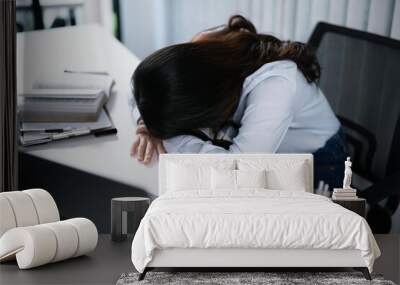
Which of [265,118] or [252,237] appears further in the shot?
[265,118]

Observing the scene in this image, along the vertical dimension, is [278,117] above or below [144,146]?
above

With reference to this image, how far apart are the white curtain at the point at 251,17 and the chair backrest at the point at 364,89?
0.12 m

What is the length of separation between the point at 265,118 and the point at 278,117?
0.11 meters

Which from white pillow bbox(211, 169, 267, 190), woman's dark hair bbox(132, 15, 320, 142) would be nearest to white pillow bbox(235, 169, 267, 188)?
white pillow bbox(211, 169, 267, 190)

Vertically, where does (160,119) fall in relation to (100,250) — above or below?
above

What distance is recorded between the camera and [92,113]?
640cm

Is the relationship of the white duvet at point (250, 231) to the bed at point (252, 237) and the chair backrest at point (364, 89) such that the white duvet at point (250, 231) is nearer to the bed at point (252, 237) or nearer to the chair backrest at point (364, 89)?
the bed at point (252, 237)

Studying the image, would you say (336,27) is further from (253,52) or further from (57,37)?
(57,37)

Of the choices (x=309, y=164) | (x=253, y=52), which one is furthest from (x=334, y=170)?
(x=253, y=52)

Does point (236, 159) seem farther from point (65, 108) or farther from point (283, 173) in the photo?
point (65, 108)

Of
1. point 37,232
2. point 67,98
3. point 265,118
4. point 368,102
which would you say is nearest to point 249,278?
point 37,232

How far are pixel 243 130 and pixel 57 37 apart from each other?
1.96 metres

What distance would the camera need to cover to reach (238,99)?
20.2 feet

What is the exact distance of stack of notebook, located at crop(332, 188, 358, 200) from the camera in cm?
577
